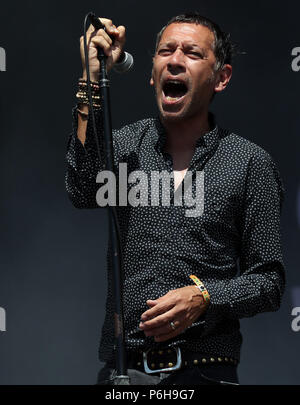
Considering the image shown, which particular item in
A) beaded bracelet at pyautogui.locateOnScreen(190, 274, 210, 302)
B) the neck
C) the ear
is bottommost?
beaded bracelet at pyautogui.locateOnScreen(190, 274, 210, 302)

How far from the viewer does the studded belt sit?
2.15m

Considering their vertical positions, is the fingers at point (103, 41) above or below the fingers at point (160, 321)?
above

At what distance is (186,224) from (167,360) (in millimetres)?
362

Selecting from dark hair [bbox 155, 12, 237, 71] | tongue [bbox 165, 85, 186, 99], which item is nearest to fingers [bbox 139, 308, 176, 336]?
tongue [bbox 165, 85, 186, 99]

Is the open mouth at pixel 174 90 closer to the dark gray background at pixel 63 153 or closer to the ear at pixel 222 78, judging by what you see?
the ear at pixel 222 78

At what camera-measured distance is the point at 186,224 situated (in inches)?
89.5

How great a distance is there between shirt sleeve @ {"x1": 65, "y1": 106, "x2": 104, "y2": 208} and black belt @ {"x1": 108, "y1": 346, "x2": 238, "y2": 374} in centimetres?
46

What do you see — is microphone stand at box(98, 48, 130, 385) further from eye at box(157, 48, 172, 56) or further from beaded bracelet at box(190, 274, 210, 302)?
eye at box(157, 48, 172, 56)

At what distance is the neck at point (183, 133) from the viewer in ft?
8.05

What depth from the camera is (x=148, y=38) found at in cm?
417

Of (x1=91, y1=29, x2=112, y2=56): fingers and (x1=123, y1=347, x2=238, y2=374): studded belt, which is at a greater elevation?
(x1=91, y1=29, x2=112, y2=56): fingers

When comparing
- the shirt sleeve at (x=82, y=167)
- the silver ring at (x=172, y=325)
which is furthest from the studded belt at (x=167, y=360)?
the shirt sleeve at (x=82, y=167)
